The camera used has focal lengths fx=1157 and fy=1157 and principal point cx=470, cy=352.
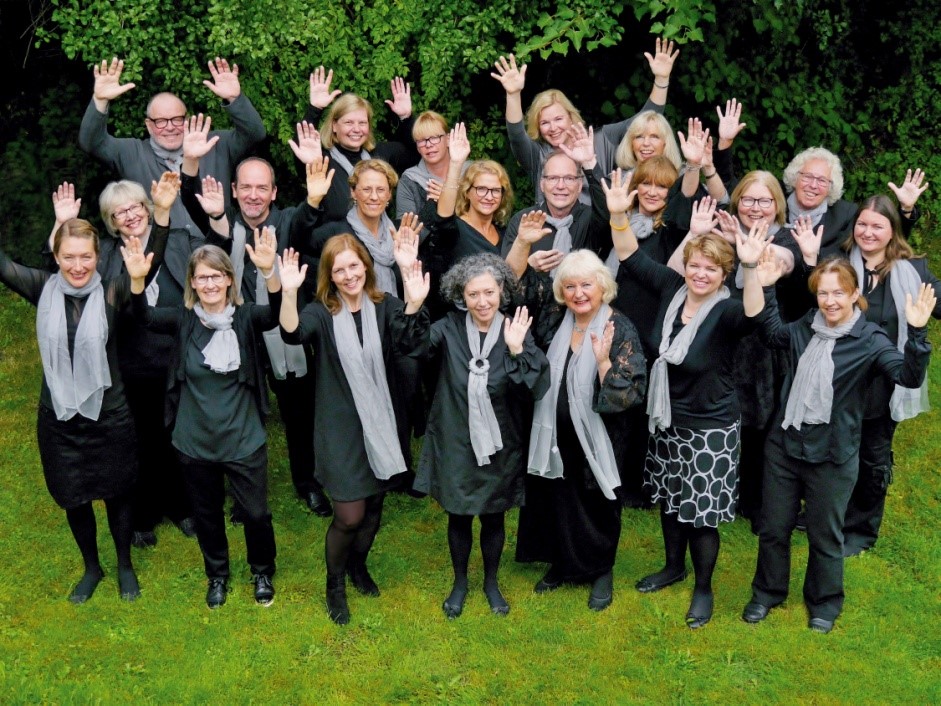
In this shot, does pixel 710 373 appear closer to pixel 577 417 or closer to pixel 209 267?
pixel 577 417

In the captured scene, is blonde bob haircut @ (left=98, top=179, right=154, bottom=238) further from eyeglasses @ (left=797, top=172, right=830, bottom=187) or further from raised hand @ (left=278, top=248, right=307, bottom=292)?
eyeglasses @ (left=797, top=172, right=830, bottom=187)

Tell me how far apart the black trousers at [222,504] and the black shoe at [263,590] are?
0.10 ft

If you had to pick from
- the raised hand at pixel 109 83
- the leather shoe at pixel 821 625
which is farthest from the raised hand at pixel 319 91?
the leather shoe at pixel 821 625

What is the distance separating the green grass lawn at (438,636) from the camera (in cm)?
576

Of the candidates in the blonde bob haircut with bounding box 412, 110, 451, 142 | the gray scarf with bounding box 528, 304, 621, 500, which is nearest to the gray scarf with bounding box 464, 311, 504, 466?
the gray scarf with bounding box 528, 304, 621, 500

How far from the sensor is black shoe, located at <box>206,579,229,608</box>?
6.43m

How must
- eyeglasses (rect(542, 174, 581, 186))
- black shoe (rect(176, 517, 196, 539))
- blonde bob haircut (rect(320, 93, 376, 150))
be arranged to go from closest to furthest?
eyeglasses (rect(542, 174, 581, 186)) → black shoe (rect(176, 517, 196, 539)) → blonde bob haircut (rect(320, 93, 376, 150))

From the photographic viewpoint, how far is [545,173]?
6.69 m

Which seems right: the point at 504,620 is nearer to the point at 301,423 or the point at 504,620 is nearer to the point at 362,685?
the point at 362,685

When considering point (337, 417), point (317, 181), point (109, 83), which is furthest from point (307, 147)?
point (337, 417)

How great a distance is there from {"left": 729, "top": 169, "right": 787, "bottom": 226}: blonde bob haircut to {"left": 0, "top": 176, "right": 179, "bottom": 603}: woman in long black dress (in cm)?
314

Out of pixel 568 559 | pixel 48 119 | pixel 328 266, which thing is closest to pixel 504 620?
pixel 568 559

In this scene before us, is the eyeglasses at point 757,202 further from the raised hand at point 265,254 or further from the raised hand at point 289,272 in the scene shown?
the raised hand at point 265,254

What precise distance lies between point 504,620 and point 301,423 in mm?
1993
